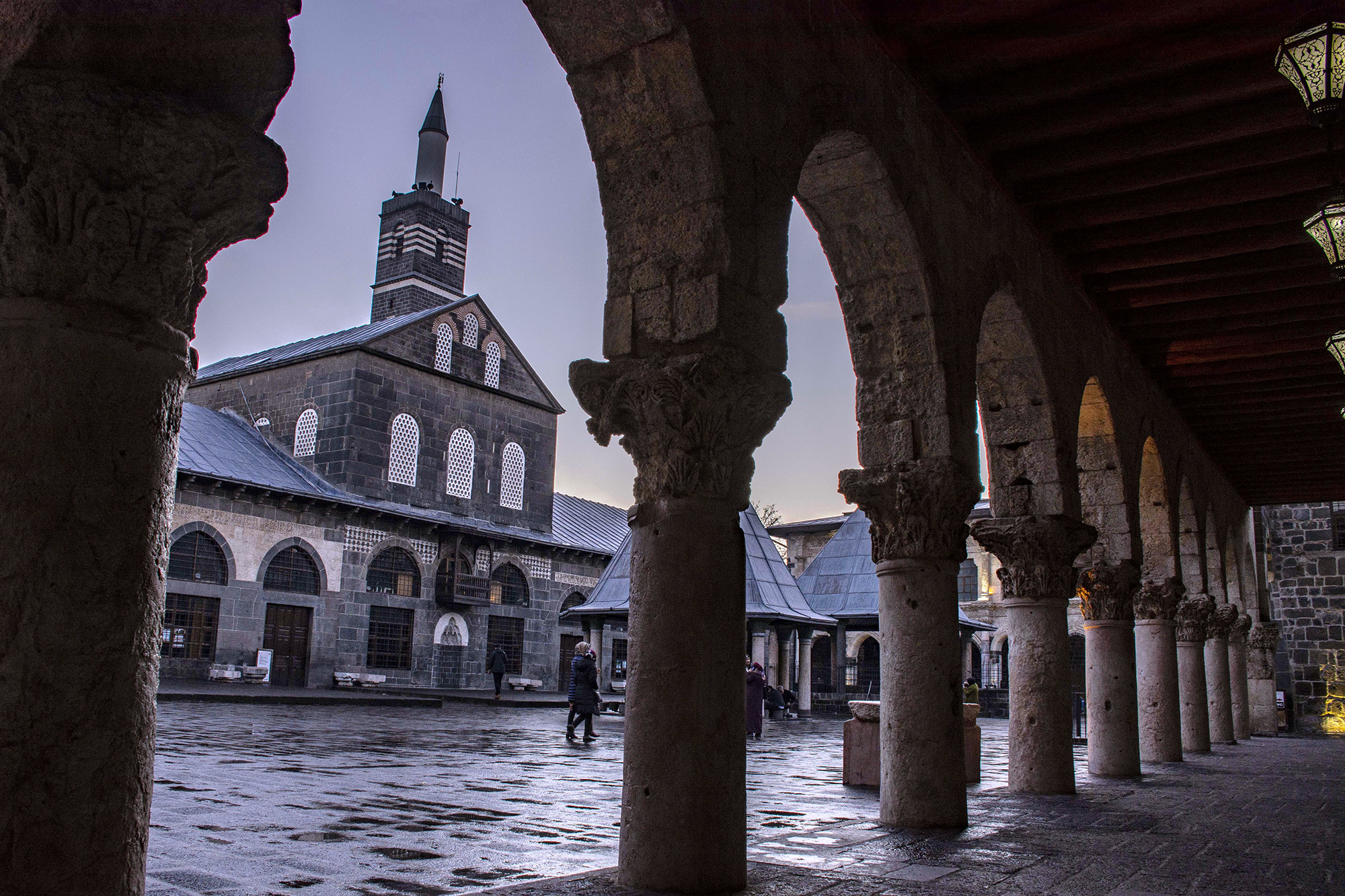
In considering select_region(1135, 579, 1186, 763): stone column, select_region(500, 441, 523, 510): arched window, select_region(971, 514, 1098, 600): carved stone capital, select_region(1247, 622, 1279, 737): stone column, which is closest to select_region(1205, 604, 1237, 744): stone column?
select_region(1135, 579, 1186, 763): stone column

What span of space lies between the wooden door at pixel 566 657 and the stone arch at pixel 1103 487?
21.5 meters

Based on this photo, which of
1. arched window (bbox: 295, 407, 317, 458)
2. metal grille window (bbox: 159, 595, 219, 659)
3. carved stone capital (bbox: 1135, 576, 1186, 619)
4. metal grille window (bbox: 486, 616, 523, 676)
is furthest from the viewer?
metal grille window (bbox: 486, 616, 523, 676)

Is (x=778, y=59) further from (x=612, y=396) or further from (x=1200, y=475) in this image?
(x=1200, y=475)

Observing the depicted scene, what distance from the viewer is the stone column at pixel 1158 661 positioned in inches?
434

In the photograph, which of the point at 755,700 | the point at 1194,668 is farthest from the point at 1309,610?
the point at 755,700

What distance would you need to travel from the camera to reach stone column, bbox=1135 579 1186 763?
11016mm

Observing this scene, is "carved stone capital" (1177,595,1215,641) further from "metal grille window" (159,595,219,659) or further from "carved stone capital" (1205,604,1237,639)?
"metal grille window" (159,595,219,659)

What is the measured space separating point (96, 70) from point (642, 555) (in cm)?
246

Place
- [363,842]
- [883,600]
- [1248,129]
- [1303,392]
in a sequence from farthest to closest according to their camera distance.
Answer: [1303,392], [1248,129], [883,600], [363,842]

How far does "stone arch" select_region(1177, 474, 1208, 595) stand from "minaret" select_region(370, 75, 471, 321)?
26028 mm

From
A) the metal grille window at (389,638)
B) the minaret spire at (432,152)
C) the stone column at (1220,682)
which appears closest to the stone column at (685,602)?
the stone column at (1220,682)

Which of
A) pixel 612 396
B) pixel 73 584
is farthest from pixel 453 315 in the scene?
pixel 73 584

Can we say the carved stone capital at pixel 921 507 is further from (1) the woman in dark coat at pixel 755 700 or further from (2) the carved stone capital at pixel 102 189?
(1) the woman in dark coat at pixel 755 700

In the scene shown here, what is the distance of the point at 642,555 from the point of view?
4066mm
